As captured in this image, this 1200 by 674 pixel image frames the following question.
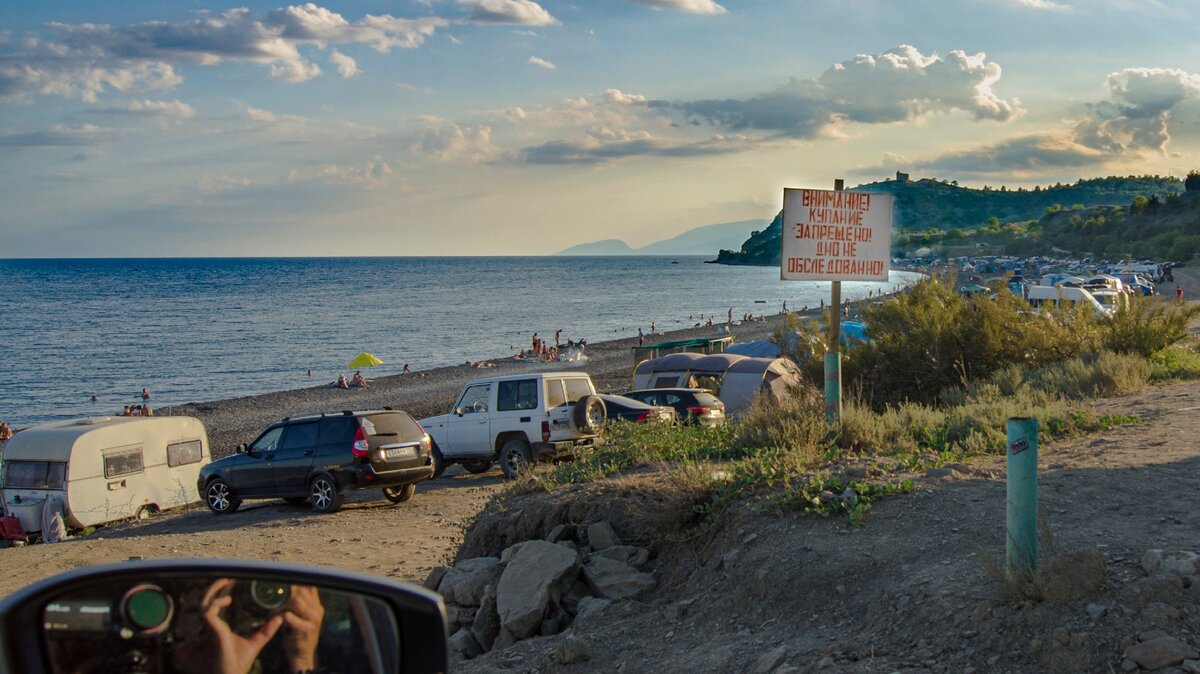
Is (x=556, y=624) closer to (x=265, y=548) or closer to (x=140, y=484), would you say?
(x=265, y=548)

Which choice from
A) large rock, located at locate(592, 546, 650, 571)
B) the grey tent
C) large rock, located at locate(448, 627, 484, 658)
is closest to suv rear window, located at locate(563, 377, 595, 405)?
the grey tent

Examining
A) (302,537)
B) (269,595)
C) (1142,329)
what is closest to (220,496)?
(302,537)

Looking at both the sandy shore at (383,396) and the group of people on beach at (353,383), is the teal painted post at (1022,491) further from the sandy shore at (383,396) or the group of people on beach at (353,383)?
the group of people on beach at (353,383)

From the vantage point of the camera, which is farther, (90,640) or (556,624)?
(556,624)

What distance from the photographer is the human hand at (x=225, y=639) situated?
2.25 meters

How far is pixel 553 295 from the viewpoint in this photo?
416 ft

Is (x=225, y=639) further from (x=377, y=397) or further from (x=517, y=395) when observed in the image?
(x=377, y=397)

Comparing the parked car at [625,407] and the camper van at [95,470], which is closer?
the camper van at [95,470]

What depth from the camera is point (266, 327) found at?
80.1 metres

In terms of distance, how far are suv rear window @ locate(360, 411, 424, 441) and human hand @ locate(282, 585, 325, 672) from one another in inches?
581

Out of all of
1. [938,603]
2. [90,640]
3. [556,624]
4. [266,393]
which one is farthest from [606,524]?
[266,393]

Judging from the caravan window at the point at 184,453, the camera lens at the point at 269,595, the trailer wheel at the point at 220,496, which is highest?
the camera lens at the point at 269,595

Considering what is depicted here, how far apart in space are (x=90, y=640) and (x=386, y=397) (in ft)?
132

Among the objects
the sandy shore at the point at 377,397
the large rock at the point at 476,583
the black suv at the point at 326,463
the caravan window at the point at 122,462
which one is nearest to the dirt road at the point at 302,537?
the black suv at the point at 326,463
